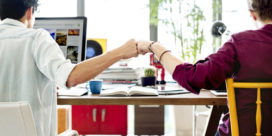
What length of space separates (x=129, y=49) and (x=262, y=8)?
Result: 52cm

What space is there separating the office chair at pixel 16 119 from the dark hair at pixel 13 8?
1.51ft

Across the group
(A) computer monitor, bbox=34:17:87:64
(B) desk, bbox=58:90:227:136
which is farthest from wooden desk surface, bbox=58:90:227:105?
(A) computer monitor, bbox=34:17:87:64

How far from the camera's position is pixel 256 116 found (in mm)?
1007

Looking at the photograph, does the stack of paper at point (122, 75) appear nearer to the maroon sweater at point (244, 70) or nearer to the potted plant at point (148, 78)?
the potted plant at point (148, 78)

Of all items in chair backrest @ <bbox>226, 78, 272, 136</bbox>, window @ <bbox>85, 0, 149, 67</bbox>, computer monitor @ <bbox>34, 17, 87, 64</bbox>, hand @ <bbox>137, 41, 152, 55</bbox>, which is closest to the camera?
chair backrest @ <bbox>226, 78, 272, 136</bbox>

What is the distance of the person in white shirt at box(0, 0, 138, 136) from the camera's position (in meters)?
1.05

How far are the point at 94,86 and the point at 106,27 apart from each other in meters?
2.59

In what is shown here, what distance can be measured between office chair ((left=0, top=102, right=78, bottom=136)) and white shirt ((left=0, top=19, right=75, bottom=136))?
0.66 ft

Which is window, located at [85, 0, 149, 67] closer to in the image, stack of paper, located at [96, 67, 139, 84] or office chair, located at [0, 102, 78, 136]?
stack of paper, located at [96, 67, 139, 84]

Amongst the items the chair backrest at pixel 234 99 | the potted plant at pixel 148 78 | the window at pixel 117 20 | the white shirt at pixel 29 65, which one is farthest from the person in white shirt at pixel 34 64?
the window at pixel 117 20

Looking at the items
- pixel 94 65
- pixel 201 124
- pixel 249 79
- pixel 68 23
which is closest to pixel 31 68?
pixel 94 65

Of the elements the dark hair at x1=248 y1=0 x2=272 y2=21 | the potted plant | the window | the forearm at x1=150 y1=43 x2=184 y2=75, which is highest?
the window

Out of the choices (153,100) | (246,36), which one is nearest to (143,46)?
(153,100)

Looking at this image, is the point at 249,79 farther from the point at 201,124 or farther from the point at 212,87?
the point at 201,124
